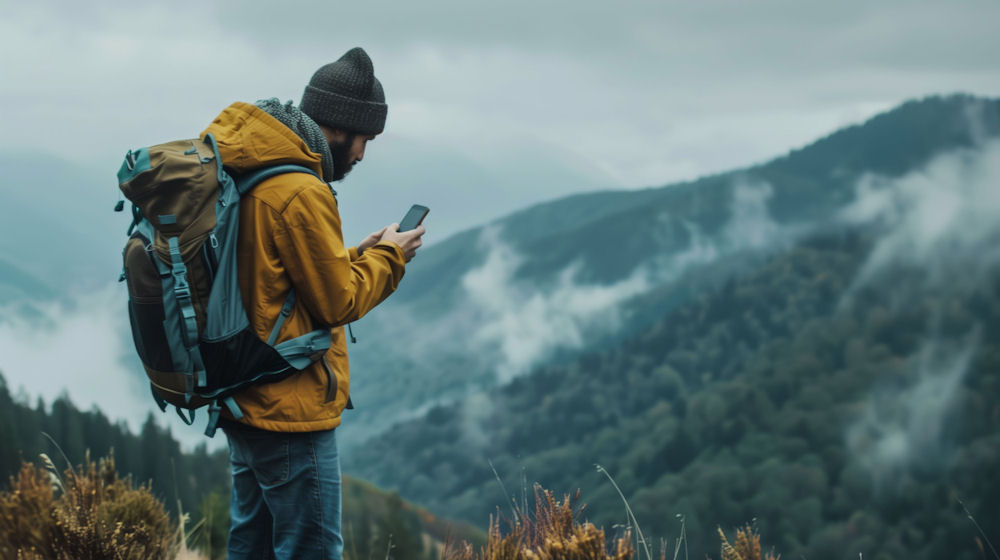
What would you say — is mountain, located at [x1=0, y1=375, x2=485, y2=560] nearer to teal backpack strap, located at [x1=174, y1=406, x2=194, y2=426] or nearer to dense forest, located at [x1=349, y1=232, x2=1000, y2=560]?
teal backpack strap, located at [x1=174, y1=406, x2=194, y2=426]

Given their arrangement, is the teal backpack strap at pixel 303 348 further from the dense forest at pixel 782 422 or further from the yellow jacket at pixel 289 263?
the dense forest at pixel 782 422

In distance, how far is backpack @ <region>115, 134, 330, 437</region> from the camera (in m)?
2.06

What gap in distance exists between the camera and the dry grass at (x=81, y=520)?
317 centimetres

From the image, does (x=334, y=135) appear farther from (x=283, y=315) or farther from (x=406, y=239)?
(x=283, y=315)

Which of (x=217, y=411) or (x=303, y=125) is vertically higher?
(x=303, y=125)

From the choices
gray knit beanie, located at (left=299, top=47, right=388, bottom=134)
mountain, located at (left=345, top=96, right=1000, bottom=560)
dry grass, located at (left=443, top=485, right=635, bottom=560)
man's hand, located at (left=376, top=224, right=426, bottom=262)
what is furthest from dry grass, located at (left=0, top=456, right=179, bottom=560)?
mountain, located at (left=345, top=96, right=1000, bottom=560)

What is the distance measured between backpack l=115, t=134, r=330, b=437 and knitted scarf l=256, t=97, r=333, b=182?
162 mm

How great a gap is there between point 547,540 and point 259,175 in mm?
1210

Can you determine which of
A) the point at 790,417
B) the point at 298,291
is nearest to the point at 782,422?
the point at 790,417

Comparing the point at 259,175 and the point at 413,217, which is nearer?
the point at 259,175

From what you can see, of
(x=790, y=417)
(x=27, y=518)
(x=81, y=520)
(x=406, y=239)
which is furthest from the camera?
(x=790, y=417)

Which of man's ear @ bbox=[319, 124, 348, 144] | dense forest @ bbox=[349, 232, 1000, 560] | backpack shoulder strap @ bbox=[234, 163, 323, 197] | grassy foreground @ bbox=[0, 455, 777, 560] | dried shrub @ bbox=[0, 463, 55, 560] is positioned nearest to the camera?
backpack shoulder strap @ bbox=[234, 163, 323, 197]

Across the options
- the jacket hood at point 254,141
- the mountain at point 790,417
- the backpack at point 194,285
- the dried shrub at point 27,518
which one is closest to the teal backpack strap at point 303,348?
the backpack at point 194,285

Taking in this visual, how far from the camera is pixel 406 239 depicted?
2445mm
